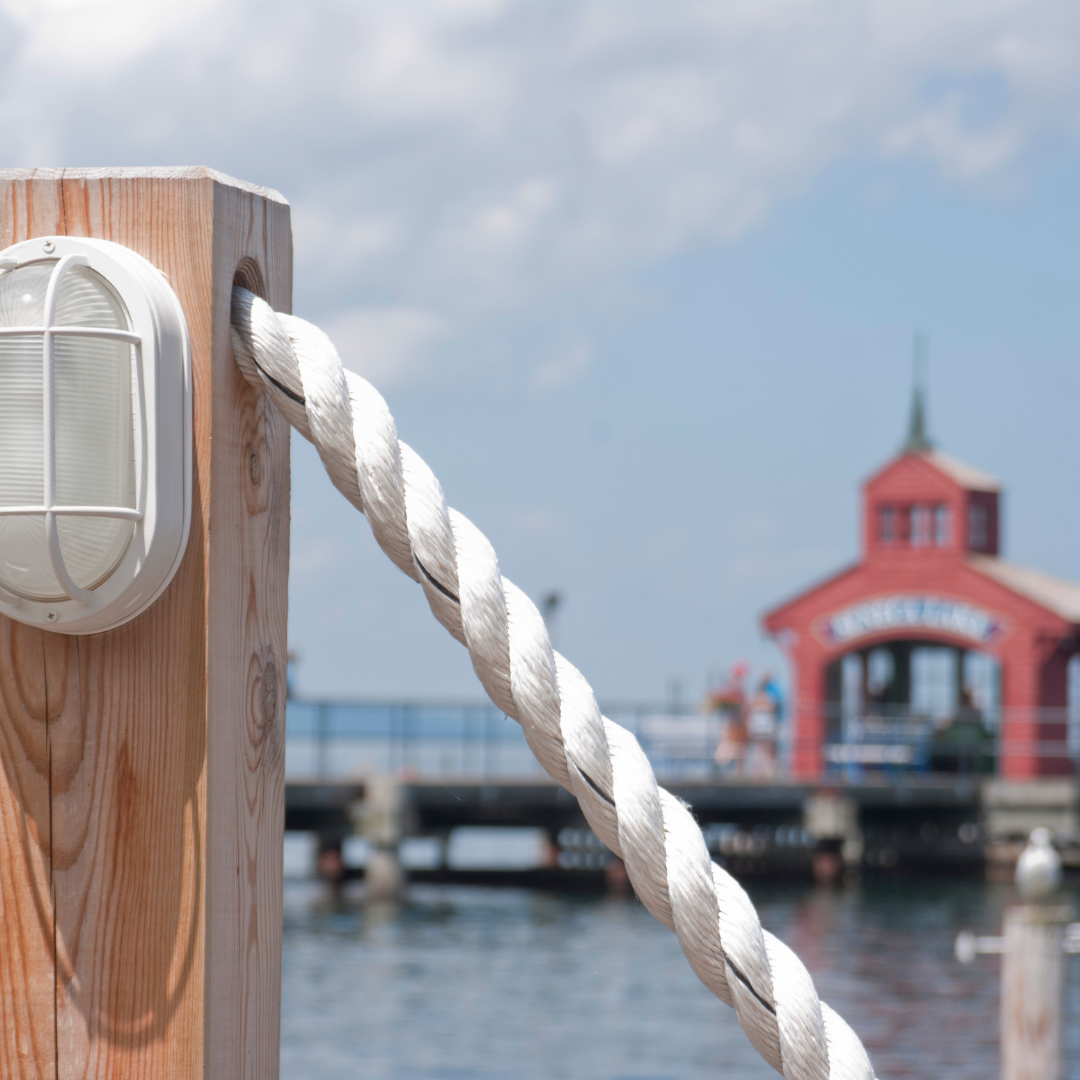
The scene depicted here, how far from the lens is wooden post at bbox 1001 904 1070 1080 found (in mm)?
7133

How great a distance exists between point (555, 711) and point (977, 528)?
3372 cm

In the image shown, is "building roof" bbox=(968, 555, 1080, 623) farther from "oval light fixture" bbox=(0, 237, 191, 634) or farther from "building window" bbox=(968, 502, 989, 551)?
"oval light fixture" bbox=(0, 237, 191, 634)

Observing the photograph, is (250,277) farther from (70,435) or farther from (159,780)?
(159,780)

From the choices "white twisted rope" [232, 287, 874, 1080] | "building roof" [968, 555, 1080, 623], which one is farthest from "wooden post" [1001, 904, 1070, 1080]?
"building roof" [968, 555, 1080, 623]

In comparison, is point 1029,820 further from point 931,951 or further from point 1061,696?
point 931,951

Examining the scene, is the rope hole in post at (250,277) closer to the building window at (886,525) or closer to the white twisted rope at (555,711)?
the white twisted rope at (555,711)

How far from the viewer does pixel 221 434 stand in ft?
5.11

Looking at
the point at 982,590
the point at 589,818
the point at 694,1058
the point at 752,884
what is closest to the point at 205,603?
the point at 589,818

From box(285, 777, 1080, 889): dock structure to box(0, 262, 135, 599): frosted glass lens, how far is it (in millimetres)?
24668

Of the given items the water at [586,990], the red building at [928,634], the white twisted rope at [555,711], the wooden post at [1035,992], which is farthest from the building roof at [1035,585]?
the white twisted rope at [555,711]

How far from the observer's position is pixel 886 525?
113 feet

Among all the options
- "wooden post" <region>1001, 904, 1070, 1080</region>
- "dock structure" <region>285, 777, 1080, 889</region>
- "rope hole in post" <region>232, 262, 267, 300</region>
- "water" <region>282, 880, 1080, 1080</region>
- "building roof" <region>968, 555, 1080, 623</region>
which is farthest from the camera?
"building roof" <region>968, 555, 1080, 623</region>

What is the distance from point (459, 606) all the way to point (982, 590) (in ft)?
107

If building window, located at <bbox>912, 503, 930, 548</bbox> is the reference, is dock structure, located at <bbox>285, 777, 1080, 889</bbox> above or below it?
below
